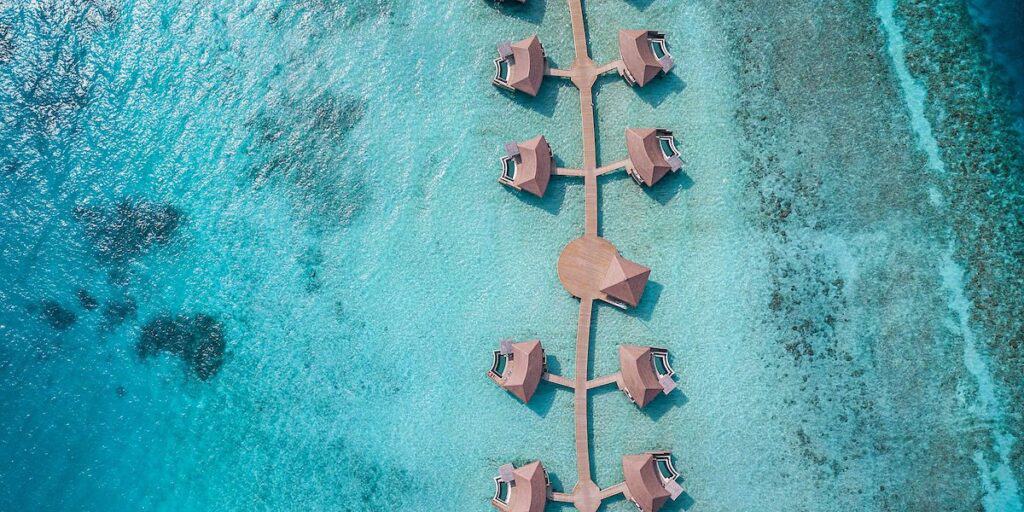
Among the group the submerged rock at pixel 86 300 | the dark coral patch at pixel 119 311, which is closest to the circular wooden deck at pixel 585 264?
the dark coral patch at pixel 119 311

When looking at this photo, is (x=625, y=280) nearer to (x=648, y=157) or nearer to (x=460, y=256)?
(x=648, y=157)

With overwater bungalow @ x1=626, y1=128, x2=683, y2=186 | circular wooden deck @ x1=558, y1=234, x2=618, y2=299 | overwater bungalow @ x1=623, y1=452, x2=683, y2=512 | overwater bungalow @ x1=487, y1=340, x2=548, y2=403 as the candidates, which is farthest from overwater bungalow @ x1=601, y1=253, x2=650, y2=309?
overwater bungalow @ x1=623, y1=452, x2=683, y2=512

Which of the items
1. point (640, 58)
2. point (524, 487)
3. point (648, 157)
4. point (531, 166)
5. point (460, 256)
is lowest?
point (524, 487)

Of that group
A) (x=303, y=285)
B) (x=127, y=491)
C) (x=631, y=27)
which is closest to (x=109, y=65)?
(x=303, y=285)

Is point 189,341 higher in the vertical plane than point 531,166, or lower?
lower

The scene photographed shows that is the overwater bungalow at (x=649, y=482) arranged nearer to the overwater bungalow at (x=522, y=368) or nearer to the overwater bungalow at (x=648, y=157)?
the overwater bungalow at (x=522, y=368)

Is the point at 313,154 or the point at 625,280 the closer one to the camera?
the point at 625,280

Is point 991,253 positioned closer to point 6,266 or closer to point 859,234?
point 859,234

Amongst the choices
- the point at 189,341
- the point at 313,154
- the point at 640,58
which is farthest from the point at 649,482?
the point at 189,341
